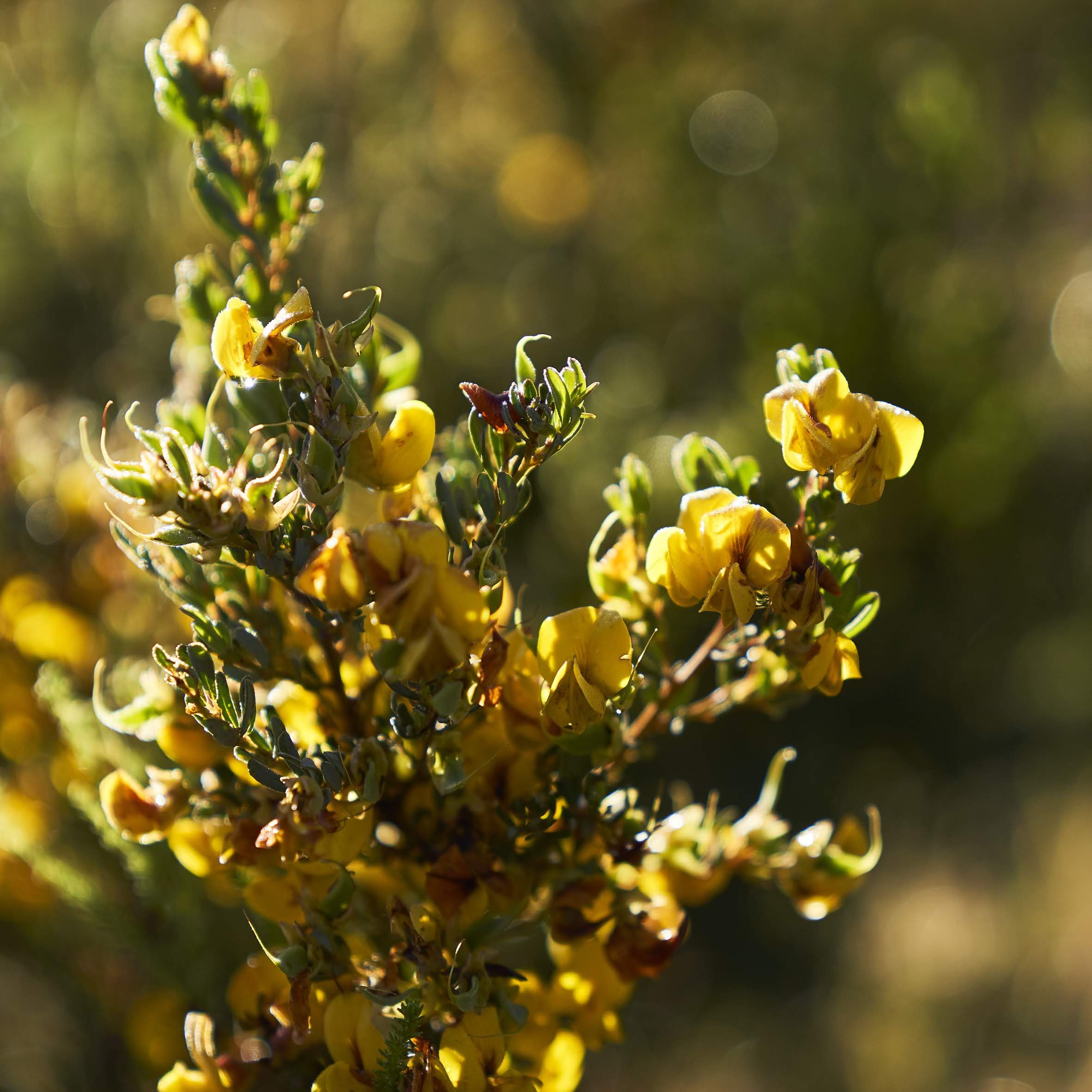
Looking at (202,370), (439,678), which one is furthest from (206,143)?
(439,678)

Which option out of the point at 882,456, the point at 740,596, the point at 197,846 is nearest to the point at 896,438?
the point at 882,456

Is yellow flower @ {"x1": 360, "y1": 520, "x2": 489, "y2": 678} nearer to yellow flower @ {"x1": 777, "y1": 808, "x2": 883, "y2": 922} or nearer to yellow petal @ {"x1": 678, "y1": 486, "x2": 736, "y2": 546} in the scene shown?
yellow petal @ {"x1": 678, "y1": 486, "x2": 736, "y2": 546}

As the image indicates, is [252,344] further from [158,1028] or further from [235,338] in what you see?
[158,1028]

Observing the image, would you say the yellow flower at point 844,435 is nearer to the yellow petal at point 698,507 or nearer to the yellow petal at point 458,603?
the yellow petal at point 698,507

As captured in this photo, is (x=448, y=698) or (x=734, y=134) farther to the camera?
(x=734, y=134)

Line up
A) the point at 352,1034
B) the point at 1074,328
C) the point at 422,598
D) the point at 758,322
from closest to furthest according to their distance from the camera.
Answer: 1. the point at 422,598
2. the point at 352,1034
3. the point at 758,322
4. the point at 1074,328

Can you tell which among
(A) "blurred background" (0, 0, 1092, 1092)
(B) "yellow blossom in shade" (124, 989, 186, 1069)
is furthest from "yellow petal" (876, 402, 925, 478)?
(A) "blurred background" (0, 0, 1092, 1092)

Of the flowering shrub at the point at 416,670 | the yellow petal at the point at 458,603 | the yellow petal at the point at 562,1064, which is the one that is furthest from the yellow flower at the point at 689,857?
the yellow petal at the point at 458,603
